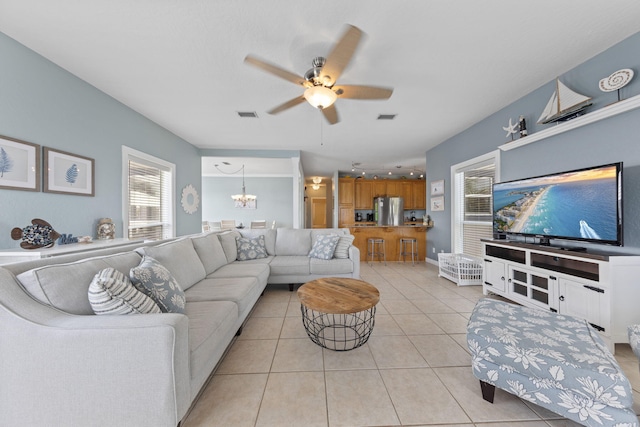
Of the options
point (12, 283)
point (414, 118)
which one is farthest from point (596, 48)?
point (12, 283)

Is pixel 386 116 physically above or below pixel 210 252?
above

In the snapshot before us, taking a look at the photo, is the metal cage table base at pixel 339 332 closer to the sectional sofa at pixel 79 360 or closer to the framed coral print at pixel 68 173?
the sectional sofa at pixel 79 360

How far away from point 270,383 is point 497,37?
124 inches

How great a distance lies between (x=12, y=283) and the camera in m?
1.16

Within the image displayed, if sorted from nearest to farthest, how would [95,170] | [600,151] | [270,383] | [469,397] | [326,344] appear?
[469,397]
[270,383]
[326,344]
[600,151]
[95,170]

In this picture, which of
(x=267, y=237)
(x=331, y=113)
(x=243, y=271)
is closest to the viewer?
(x=331, y=113)

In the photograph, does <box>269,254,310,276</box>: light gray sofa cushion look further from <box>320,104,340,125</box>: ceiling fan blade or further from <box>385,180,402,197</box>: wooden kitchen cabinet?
<box>385,180,402,197</box>: wooden kitchen cabinet

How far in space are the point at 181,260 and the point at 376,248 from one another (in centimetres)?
442

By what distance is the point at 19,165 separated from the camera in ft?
6.56

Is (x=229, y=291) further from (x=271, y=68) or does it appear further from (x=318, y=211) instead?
(x=318, y=211)

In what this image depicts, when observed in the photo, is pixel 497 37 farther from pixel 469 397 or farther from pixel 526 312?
pixel 469 397

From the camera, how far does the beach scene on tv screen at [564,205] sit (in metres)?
2.02

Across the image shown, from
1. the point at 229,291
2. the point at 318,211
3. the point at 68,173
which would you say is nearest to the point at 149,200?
the point at 68,173

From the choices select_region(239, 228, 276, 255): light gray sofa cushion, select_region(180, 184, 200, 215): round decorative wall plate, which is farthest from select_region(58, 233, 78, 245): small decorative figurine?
select_region(180, 184, 200, 215): round decorative wall plate
